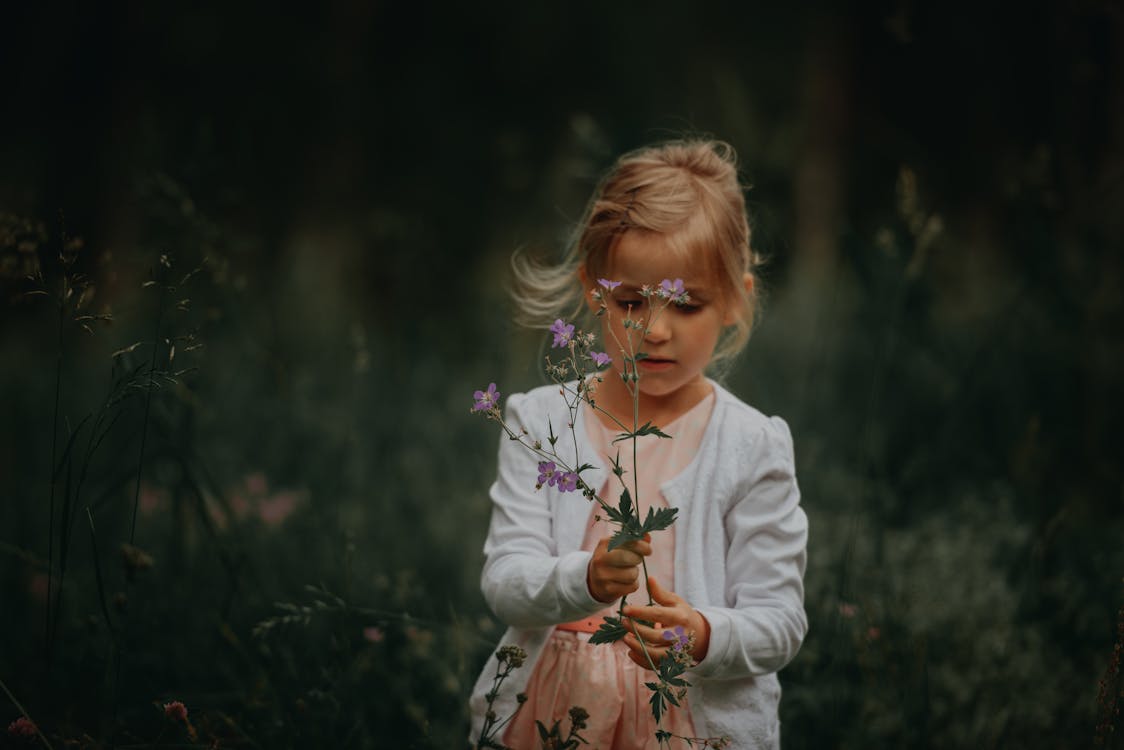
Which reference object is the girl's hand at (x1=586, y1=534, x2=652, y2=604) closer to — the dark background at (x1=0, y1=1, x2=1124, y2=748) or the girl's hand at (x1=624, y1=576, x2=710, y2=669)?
the girl's hand at (x1=624, y1=576, x2=710, y2=669)

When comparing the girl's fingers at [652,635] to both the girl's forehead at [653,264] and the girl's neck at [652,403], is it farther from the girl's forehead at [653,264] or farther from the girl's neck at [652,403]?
the girl's forehead at [653,264]

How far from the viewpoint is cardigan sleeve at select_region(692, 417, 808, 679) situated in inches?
60.4

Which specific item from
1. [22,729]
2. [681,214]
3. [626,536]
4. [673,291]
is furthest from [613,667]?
[22,729]

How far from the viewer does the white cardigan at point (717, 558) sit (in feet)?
5.14

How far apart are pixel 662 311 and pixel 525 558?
468 millimetres

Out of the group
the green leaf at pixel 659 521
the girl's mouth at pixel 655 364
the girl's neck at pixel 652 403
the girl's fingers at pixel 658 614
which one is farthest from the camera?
the girl's neck at pixel 652 403

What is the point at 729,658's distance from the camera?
1524 mm

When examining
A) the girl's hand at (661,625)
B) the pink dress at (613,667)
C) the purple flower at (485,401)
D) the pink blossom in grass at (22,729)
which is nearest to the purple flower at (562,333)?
the purple flower at (485,401)

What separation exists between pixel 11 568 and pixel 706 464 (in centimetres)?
188

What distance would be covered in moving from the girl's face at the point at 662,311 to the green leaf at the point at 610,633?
437 millimetres

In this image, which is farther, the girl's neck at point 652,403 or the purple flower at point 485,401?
the girl's neck at point 652,403

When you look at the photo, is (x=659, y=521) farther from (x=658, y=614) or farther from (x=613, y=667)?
(x=613, y=667)

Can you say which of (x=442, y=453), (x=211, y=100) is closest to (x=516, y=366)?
(x=442, y=453)

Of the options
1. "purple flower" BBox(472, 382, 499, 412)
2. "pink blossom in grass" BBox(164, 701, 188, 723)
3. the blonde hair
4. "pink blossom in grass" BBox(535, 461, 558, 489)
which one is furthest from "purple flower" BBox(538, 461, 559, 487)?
"pink blossom in grass" BBox(164, 701, 188, 723)
